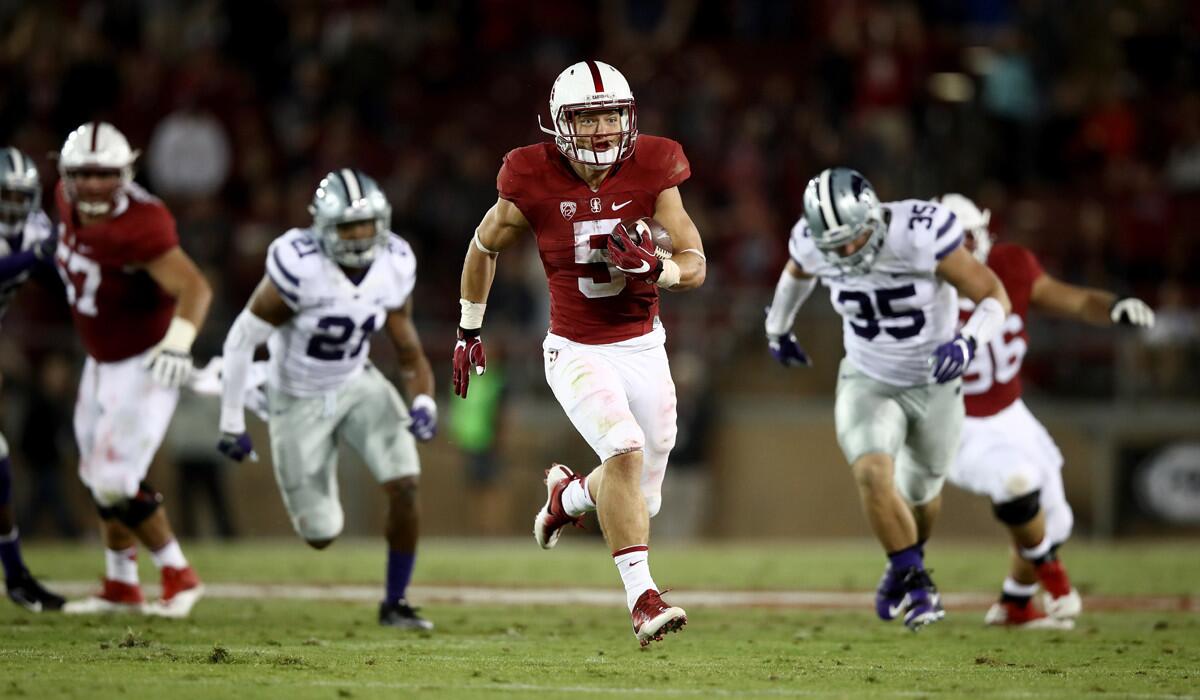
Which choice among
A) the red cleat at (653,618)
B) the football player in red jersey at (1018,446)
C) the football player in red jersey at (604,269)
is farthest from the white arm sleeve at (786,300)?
the red cleat at (653,618)

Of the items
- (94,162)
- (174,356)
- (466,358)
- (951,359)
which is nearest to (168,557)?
(174,356)

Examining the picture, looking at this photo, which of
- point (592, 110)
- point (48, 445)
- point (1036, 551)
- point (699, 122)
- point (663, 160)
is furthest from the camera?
point (699, 122)

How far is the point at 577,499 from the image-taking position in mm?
6879

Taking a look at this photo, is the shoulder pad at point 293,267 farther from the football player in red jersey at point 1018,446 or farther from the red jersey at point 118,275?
the football player in red jersey at point 1018,446

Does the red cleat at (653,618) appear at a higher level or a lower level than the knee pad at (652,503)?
lower

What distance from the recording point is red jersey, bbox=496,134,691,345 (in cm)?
661

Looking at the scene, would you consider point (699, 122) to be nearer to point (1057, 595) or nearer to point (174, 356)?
point (1057, 595)

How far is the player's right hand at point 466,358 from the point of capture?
686 cm

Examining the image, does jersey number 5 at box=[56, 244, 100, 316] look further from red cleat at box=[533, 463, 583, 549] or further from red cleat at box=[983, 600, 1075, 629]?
red cleat at box=[983, 600, 1075, 629]

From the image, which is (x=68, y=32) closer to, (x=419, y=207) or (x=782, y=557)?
(x=419, y=207)

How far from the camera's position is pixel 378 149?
15539 millimetres

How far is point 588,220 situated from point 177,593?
2978 mm

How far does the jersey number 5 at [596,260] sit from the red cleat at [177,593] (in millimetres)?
2745

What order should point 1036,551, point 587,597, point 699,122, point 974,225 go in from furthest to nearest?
1. point 699,122
2. point 587,597
3. point 974,225
4. point 1036,551
